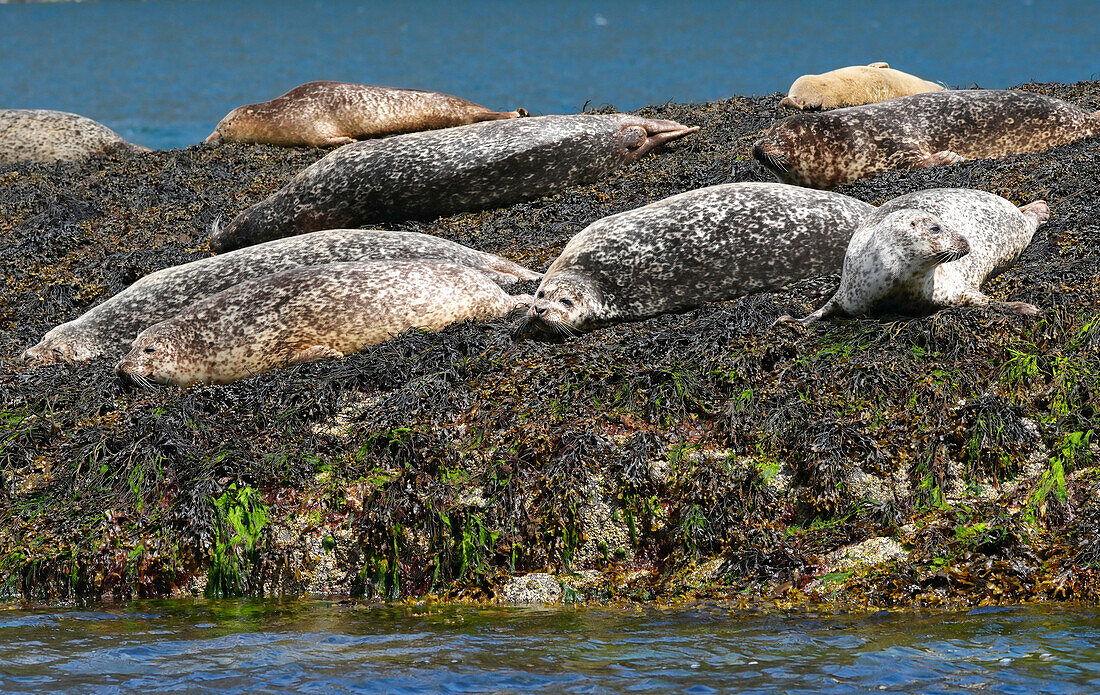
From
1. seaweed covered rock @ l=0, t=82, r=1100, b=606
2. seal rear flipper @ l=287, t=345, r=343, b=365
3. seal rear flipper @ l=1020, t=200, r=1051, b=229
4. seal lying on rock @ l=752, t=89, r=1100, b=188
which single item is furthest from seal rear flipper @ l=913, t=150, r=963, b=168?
seal rear flipper @ l=287, t=345, r=343, b=365

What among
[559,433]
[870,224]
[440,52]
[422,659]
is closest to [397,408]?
[559,433]

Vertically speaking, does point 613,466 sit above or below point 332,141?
below

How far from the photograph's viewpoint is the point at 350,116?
33.0 feet

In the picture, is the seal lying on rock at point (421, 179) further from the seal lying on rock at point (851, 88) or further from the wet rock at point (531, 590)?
the wet rock at point (531, 590)

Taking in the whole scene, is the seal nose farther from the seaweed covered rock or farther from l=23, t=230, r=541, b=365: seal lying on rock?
l=23, t=230, r=541, b=365: seal lying on rock

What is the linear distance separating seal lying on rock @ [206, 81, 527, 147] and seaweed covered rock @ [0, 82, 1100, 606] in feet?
16.7

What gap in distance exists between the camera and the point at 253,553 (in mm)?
4199

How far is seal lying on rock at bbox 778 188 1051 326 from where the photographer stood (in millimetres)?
4715

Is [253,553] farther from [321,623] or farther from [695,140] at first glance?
[695,140]

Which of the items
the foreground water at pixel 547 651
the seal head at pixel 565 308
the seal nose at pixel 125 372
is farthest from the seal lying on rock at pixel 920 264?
the seal nose at pixel 125 372

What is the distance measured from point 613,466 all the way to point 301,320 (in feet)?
6.57

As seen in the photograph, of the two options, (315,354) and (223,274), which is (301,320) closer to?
(315,354)

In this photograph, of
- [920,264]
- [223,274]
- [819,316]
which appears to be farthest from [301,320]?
[920,264]

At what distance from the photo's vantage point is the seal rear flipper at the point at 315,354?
5.32 meters
